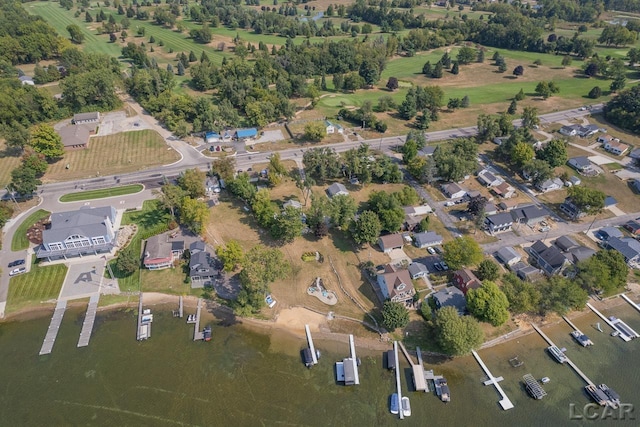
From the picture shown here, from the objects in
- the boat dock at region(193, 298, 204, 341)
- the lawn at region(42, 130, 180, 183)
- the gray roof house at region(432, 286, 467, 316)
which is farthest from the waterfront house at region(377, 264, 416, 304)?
the lawn at region(42, 130, 180, 183)

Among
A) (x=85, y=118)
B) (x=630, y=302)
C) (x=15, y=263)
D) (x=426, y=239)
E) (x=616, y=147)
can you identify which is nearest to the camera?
(x=630, y=302)

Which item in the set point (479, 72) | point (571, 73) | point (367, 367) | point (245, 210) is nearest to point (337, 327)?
point (367, 367)

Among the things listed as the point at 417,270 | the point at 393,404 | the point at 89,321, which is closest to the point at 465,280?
the point at 417,270

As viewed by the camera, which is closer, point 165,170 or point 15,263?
point 15,263

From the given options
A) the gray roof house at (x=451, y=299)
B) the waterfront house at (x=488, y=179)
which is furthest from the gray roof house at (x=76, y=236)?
the waterfront house at (x=488, y=179)

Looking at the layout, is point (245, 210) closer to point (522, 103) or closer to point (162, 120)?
point (162, 120)

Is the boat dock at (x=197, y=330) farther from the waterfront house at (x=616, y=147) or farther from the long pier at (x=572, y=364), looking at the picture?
the waterfront house at (x=616, y=147)

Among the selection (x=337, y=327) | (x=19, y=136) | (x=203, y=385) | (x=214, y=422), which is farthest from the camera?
(x=19, y=136)

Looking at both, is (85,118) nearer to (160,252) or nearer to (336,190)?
(160,252)
